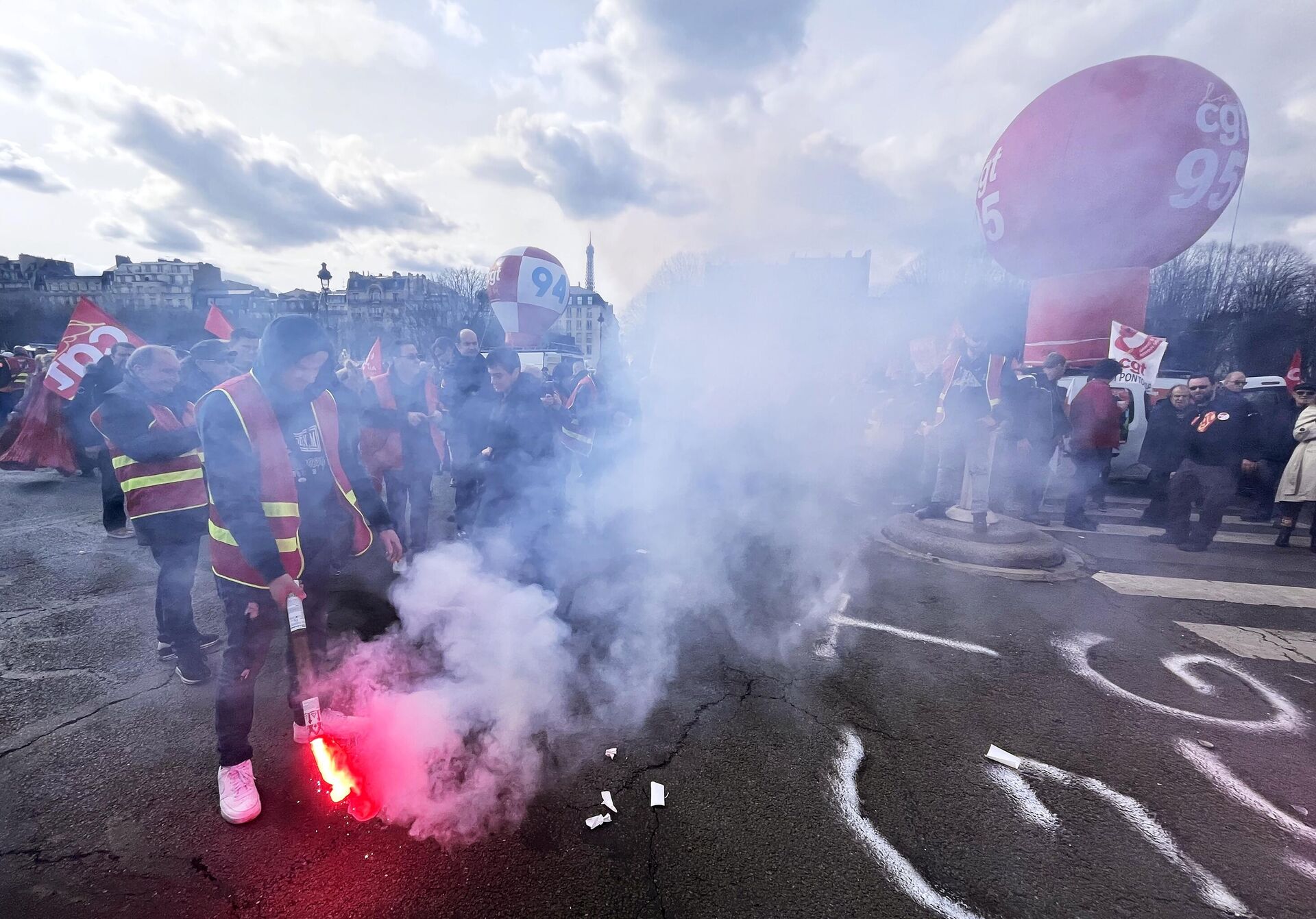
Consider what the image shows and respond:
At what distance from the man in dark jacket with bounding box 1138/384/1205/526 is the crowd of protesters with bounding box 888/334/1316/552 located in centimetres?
1

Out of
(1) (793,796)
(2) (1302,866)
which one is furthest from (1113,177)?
(1) (793,796)

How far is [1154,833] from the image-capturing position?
192 centimetres

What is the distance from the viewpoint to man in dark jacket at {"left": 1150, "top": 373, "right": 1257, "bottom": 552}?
203 inches

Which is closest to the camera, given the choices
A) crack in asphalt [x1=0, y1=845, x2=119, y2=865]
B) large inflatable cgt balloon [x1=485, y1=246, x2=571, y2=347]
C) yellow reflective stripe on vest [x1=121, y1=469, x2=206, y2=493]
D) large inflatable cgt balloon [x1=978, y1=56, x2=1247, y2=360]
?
crack in asphalt [x1=0, y1=845, x2=119, y2=865]

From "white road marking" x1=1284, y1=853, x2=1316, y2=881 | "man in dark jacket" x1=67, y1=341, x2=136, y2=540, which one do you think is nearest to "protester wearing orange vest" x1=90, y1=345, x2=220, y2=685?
"man in dark jacket" x1=67, y1=341, x2=136, y2=540

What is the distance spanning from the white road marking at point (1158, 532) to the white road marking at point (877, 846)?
5019 mm

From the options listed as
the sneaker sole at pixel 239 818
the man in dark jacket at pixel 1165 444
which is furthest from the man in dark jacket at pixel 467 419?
the man in dark jacket at pixel 1165 444

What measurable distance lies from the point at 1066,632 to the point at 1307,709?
3.24 feet

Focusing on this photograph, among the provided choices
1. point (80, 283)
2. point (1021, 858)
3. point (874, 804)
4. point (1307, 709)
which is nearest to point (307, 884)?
point (874, 804)

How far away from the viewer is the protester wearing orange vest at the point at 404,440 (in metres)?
4.41

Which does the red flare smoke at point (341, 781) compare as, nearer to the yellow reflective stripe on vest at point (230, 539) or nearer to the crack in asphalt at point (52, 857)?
the crack in asphalt at point (52, 857)

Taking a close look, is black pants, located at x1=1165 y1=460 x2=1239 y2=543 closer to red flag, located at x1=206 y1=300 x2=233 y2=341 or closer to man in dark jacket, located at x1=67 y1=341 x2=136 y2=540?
man in dark jacket, located at x1=67 y1=341 x2=136 y2=540

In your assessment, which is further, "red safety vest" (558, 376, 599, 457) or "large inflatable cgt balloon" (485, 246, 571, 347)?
"large inflatable cgt balloon" (485, 246, 571, 347)

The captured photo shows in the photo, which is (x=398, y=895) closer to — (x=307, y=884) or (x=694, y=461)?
(x=307, y=884)
